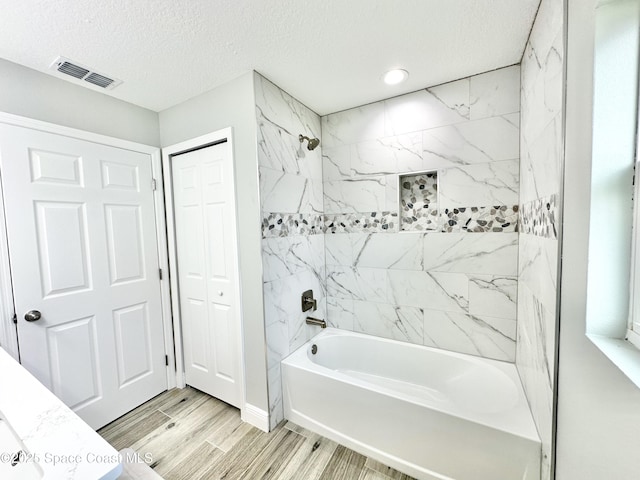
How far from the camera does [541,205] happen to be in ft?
3.84

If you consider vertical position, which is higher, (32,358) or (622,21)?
(622,21)

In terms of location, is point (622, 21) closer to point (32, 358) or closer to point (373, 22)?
point (373, 22)

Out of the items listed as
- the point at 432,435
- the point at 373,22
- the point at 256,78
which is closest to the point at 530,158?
the point at 373,22

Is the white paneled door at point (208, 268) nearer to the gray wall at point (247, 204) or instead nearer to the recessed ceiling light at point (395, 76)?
the gray wall at point (247, 204)

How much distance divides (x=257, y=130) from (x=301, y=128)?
0.55 m

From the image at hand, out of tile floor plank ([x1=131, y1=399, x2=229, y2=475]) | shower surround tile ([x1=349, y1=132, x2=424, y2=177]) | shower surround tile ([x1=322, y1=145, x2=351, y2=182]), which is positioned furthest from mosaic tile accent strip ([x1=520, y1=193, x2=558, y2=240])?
tile floor plank ([x1=131, y1=399, x2=229, y2=475])

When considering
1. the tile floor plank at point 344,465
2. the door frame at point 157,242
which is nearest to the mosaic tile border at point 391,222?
the door frame at point 157,242

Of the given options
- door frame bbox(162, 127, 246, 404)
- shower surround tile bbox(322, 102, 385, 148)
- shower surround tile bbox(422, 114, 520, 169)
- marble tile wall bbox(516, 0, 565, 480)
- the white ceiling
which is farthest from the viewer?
shower surround tile bbox(322, 102, 385, 148)

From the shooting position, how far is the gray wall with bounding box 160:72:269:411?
5.43ft

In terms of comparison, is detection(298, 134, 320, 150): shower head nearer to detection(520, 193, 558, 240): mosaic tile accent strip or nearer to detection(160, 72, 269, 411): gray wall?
detection(160, 72, 269, 411): gray wall

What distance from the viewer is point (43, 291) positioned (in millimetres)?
1521

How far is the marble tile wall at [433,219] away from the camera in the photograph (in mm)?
1689

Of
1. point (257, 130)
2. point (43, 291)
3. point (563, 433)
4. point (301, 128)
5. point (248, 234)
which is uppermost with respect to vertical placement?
point (301, 128)

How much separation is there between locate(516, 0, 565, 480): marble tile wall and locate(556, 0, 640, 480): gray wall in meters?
0.08
